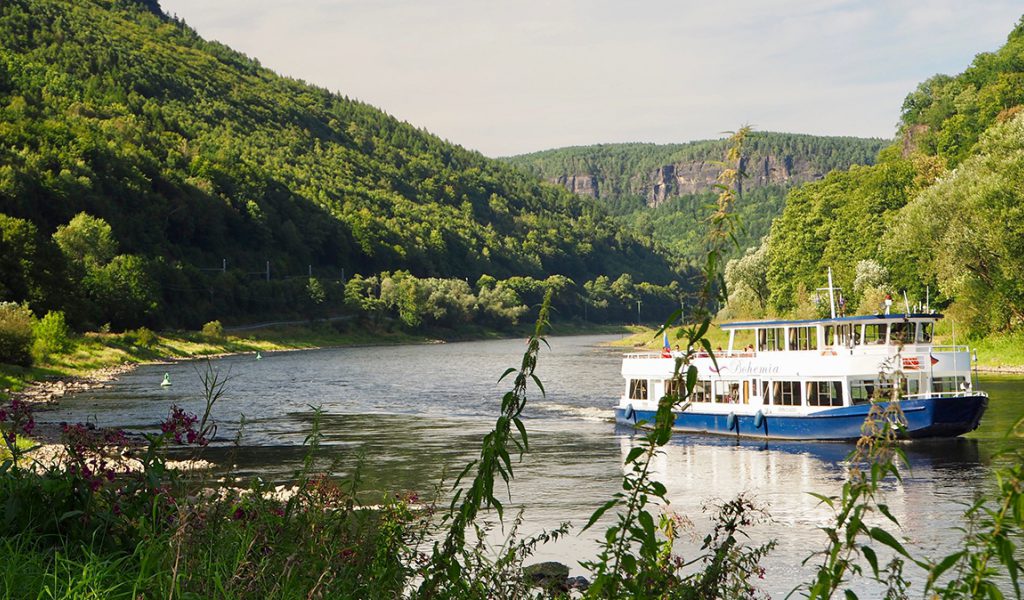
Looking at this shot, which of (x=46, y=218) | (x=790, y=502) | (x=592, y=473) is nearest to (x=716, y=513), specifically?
(x=790, y=502)

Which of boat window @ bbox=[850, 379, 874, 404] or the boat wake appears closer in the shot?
boat window @ bbox=[850, 379, 874, 404]

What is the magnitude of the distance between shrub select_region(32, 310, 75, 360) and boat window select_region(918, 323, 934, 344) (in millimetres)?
50819

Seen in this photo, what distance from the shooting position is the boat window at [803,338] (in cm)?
4012

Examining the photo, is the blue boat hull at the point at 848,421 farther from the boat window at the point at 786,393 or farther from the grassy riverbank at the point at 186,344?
the grassy riverbank at the point at 186,344

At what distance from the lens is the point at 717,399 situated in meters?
43.8

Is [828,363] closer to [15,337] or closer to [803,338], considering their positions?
[803,338]

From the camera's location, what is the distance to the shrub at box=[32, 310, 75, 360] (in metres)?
64.9

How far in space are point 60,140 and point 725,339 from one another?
91075mm

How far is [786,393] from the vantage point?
133ft

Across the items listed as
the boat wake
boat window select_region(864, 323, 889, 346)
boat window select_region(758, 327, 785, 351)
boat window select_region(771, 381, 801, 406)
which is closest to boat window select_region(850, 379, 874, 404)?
boat window select_region(864, 323, 889, 346)

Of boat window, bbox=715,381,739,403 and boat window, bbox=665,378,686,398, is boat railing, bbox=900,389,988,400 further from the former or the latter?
boat window, bbox=665,378,686,398

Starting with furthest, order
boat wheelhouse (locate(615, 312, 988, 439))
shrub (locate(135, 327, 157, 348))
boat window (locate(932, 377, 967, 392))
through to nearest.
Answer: shrub (locate(135, 327, 157, 348))
boat window (locate(932, 377, 967, 392))
boat wheelhouse (locate(615, 312, 988, 439))

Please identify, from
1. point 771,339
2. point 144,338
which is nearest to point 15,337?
point 144,338

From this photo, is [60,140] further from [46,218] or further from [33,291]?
[33,291]
